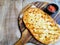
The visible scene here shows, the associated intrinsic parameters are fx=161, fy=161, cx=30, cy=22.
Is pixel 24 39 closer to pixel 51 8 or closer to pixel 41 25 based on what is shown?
pixel 41 25

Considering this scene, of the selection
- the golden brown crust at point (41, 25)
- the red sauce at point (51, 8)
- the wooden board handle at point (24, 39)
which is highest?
the red sauce at point (51, 8)

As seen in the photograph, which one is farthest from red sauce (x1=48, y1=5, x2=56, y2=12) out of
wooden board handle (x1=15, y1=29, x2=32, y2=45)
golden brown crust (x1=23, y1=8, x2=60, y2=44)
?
wooden board handle (x1=15, y1=29, x2=32, y2=45)

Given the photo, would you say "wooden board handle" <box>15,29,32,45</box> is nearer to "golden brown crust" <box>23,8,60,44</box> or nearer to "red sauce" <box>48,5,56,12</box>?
"golden brown crust" <box>23,8,60,44</box>

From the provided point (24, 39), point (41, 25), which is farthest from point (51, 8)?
point (24, 39)

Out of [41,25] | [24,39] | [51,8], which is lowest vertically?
[24,39]

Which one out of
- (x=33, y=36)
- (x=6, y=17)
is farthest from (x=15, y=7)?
(x=33, y=36)

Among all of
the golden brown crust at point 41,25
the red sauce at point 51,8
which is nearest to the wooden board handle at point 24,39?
the golden brown crust at point 41,25

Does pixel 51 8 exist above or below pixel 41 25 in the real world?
above

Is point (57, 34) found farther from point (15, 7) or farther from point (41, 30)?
point (15, 7)

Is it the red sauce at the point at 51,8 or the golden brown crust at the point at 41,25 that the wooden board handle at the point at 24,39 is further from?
the red sauce at the point at 51,8
